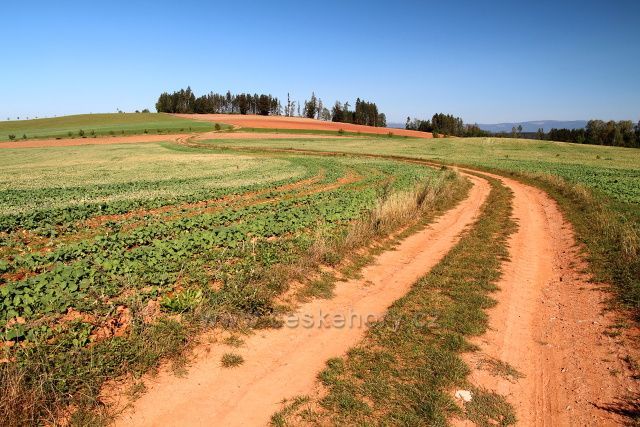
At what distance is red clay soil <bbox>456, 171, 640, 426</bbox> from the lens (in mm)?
6102

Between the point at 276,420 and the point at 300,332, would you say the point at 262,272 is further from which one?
the point at 276,420

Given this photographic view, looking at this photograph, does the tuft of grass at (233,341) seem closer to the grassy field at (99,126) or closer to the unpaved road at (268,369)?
the unpaved road at (268,369)

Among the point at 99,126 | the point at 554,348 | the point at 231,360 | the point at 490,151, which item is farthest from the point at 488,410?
the point at 99,126

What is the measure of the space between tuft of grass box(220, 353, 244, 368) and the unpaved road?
0.36ft

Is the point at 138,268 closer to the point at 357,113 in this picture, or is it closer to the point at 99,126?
the point at 99,126

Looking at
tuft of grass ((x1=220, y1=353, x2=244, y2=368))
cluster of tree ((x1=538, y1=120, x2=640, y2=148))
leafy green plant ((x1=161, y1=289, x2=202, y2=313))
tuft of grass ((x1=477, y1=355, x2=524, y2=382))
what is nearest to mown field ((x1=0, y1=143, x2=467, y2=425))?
leafy green plant ((x1=161, y1=289, x2=202, y2=313))

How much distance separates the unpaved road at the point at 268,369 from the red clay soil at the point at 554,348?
2736 millimetres

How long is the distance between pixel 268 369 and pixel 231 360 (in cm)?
77

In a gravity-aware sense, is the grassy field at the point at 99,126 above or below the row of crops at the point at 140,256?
above

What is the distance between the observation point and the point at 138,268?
10.2 metres

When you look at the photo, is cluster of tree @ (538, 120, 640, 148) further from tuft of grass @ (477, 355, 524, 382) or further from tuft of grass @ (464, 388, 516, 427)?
tuft of grass @ (464, 388, 516, 427)

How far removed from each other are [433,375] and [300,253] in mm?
6598

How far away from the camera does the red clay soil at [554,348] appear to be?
6.10 m

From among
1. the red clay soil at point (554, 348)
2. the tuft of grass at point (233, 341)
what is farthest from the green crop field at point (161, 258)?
the red clay soil at point (554, 348)
